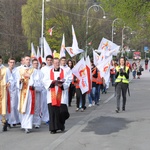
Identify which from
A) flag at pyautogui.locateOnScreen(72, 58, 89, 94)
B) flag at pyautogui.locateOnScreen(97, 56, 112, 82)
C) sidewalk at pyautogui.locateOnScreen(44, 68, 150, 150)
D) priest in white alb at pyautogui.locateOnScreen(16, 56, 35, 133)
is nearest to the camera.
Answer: sidewalk at pyautogui.locateOnScreen(44, 68, 150, 150)

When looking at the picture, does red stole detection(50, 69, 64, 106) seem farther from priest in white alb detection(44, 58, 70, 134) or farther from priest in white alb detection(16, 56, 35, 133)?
priest in white alb detection(16, 56, 35, 133)

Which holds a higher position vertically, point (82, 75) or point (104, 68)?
point (104, 68)

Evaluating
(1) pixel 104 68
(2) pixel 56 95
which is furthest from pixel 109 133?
(1) pixel 104 68

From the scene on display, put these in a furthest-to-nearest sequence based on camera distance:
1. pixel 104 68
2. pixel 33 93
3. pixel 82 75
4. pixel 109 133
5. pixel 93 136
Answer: pixel 104 68 < pixel 82 75 < pixel 33 93 < pixel 109 133 < pixel 93 136

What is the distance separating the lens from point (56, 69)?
9.60 m

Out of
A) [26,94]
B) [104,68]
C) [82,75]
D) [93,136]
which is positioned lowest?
[93,136]

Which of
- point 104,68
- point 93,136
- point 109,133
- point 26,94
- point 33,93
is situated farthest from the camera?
point 104,68

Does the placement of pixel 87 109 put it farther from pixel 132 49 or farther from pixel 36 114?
pixel 132 49

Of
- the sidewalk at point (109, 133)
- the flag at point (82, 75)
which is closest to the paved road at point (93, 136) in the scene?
the sidewalk at point (109, 133)

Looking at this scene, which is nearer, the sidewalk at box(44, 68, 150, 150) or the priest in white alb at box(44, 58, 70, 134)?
the sidewalk at box(44, 68, 150, 150)

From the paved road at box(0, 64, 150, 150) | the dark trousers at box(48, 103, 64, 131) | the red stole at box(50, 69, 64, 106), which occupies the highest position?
the red stole at box(50, 69, 64, 106)

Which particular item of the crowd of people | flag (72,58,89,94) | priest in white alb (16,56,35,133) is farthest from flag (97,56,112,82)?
priest in white alb (16,56,35,133)

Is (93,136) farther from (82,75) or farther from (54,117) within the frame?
(82,75)

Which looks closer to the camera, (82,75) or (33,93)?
(33,93)
